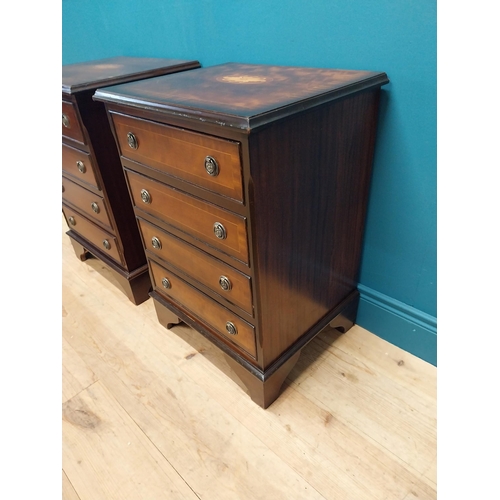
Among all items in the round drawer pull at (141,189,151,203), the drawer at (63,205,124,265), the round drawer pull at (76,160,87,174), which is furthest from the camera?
the drawer at (63,205,124,265)

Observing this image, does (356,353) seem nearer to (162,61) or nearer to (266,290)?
(266,290)

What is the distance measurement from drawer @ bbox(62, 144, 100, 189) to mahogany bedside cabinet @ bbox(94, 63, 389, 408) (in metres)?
0.28

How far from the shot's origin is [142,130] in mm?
951

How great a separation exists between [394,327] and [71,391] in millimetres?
1082

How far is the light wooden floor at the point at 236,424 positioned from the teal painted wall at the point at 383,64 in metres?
0.20

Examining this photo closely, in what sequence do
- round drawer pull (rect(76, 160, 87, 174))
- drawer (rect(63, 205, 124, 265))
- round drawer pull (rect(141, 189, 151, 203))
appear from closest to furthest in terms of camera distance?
round drawer pull (rect(141, 189, 151, 203)), round drawer pull (rect(76, 160, 87, 174)), drawer (rect(63, 205, 124, 265))

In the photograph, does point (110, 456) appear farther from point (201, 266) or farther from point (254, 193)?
point (254, 193)

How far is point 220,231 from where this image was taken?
894 mm

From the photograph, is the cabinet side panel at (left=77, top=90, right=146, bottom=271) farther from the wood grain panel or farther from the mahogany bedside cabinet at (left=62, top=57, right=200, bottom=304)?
the wood grain panel

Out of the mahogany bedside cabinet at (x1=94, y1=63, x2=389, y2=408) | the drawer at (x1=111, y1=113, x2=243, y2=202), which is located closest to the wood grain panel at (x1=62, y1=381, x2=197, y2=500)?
the mahogany bedside cabinet at (x1=94, y1=63, x2=389, y2=408)

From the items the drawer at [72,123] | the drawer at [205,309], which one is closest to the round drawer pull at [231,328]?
the drawer at [205,309]

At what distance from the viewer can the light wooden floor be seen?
3.11 ft

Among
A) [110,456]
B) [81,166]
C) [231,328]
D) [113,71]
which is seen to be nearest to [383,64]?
[231,328]

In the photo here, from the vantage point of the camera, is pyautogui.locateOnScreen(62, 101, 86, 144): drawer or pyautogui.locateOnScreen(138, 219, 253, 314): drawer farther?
pyautogui.locateOnScreen(62, 101, 86, 144): drawer
